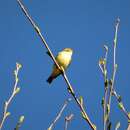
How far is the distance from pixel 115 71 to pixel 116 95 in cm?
25

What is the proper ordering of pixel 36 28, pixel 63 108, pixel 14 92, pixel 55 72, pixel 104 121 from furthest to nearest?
1. pixel 55 72
2. pixel 63 108
3. pixel 14 92
4. pixel 36 28
5. pixel 104 121

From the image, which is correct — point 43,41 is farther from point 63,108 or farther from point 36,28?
point 63,108

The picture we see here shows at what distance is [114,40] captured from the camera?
2980 mm

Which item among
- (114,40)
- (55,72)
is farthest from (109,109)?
(55,72)

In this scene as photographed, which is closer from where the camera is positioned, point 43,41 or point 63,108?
point 43,41

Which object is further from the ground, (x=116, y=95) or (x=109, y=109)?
(x=116, y=95)

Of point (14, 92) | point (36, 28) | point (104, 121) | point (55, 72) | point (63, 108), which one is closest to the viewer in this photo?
point (104, 121)

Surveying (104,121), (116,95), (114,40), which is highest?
(114,40)

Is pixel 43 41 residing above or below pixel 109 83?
above

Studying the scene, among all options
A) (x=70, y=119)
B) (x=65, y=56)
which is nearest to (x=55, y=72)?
(x=65, y=56)

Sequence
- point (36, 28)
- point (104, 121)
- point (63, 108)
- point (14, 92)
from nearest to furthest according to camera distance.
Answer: point (104, 121), point (36, 28), point (14, 92), point (63, 108)

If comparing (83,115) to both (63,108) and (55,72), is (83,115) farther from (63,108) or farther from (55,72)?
(55,72)

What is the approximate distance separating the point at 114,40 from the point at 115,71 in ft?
1.00

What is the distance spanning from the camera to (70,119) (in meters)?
3.54
